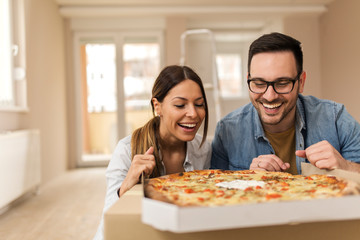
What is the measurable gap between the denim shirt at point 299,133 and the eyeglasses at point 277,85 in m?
0.19

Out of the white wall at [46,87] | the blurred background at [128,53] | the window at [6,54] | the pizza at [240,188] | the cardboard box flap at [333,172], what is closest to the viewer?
the pizza at [240,188]

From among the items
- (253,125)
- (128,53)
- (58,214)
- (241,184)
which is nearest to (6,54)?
(58,214)

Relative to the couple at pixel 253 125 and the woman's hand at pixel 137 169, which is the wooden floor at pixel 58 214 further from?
the woman's hand at pixel 137 169

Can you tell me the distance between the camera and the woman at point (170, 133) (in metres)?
1.15

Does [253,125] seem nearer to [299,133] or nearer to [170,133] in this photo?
[299,133]

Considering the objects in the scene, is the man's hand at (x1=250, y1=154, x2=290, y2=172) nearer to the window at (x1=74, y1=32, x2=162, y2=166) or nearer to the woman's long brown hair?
the woman's long brown hair

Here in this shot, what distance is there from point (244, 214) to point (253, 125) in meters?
0.92

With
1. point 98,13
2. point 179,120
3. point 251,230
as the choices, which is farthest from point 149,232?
point 98,13

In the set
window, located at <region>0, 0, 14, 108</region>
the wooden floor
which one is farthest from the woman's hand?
window, located at <region>0, 0, 14, 108</region>

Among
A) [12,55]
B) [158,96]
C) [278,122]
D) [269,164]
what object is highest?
[12,55]

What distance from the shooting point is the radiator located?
267 cm

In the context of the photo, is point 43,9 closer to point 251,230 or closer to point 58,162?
point 58,162

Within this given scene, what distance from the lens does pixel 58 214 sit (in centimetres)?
269

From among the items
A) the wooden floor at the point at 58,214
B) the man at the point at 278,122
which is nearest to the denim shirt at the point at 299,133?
the man at the point at 278,122
